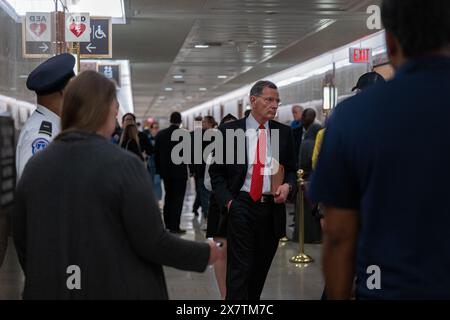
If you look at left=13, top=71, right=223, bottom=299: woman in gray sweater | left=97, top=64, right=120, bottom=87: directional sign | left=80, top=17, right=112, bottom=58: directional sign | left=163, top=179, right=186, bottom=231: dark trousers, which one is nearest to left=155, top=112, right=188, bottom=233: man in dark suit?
left=163, top=179, right=186, bottom=231: dark trousers

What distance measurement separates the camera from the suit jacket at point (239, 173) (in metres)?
4.86

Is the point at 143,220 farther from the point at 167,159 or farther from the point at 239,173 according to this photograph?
the point at 167,159

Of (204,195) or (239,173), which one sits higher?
(239,173)

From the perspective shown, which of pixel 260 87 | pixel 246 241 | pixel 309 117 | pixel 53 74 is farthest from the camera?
pixel 309 117

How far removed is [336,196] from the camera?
1.93 meters

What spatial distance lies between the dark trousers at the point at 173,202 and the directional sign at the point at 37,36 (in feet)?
17.2

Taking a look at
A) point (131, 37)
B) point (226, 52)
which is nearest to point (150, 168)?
point (131, 37)

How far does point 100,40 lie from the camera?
31.6ft

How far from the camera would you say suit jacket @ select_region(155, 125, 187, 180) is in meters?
10.8

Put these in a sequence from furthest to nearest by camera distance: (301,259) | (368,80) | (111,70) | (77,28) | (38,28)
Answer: (111,70) → (301,259) → (77,28) → (38,28) → (368,80)

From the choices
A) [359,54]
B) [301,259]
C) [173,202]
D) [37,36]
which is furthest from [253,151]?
→ [359,54]

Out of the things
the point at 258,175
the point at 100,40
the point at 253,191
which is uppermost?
the point at 100,40

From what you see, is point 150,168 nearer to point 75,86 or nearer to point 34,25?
point 34,25

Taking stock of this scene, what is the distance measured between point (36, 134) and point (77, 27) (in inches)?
193
